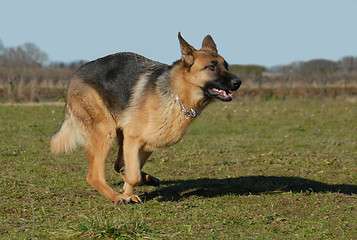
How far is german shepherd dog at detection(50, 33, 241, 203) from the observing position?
236 inches

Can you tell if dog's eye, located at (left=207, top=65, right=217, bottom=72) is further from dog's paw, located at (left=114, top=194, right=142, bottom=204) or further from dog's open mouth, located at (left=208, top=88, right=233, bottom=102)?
dog's paw, located at (left=114, top=194, right=142, bottom=204)

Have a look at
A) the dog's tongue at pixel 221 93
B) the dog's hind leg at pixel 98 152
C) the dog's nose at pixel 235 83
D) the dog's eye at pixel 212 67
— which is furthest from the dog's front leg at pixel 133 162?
the dog's nose at pixel 235 83

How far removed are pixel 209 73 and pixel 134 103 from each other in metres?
1.12

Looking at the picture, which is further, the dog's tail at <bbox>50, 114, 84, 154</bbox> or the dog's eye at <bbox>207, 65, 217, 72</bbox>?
the dog's tail at <bbox>50, 114, 84, 154</bbox>

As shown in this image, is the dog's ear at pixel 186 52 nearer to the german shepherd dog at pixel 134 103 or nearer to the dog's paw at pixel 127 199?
the german shepherd dog at pixel 134 103

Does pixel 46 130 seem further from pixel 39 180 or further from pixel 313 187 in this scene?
pixel 313 187

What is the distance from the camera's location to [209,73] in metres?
5.95

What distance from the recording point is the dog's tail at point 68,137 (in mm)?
6699

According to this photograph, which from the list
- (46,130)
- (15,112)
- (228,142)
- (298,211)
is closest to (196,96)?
(298,211)

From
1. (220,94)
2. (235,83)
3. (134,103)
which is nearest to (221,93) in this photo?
(220,94)

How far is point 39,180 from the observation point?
7.09 m

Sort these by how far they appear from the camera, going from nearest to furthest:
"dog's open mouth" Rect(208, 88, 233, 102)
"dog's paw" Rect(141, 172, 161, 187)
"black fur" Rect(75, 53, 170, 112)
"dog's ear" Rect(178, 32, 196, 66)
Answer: "dog's open mouth" Rect(208, 88, 233, 102) < "dog's ear" Rect(178, 32, 196, 66) < "black fur" Rect(75, 53, 170, 112) < "dog's paw" Rect(141, 172, 161, 187)

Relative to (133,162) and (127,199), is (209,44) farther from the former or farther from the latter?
(127,199)

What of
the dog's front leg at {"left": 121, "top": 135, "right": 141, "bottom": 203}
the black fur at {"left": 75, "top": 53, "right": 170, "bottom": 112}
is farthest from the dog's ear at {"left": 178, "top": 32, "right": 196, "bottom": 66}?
the dog's front leg at {"left": 121, "top": 135, "right": 141, "bottom": 203}
